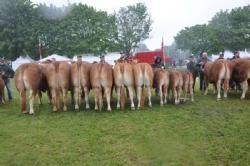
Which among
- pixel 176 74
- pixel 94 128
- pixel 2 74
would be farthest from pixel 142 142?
pixel 2 74

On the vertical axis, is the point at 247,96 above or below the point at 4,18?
below

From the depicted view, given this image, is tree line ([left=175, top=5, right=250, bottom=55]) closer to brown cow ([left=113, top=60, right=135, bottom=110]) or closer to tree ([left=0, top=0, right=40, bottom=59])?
tree ([left=0, top=0, right=40, bottom=59])

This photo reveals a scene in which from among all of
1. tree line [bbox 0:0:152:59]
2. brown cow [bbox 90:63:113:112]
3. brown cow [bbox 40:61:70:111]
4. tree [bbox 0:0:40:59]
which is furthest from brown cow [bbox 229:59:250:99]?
tree [bbox 0:0:40:59]

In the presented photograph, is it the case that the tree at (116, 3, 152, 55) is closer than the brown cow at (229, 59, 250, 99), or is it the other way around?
the brown cow at (229, 59, 250, 99)

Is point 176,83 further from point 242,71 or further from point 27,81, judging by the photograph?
point 27,81

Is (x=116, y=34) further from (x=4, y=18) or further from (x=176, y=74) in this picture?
(x=176, y=74)

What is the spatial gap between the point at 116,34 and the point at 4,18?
64.7 ft

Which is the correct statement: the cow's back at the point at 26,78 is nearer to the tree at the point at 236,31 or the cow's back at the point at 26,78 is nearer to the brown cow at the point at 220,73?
the brown cow at the point at 220,73

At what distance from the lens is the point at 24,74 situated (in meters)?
11.5

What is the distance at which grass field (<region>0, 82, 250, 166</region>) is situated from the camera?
24.1 ft

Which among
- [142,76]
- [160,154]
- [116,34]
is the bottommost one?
[160,154]

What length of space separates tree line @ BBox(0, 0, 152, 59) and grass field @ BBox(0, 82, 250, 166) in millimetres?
38002

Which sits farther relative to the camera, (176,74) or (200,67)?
(200,67)

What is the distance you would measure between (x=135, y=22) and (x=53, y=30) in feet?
74.8
